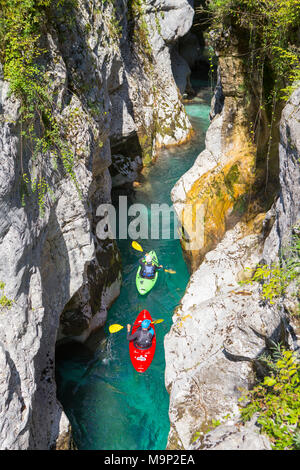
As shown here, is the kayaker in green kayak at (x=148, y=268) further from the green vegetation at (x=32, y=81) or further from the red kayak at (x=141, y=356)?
the green vegetation at (x=32, y=81)

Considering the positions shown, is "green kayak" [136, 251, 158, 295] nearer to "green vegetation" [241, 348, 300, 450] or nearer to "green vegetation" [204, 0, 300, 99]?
"green vegetation" [204, 0, 300, 99]

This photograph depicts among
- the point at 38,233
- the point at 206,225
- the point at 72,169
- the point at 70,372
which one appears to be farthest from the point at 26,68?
the point at 70,372

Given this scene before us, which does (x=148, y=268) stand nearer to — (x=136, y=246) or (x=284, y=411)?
(x=136, y=246)

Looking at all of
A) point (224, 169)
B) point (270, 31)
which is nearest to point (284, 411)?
point (224, 169)

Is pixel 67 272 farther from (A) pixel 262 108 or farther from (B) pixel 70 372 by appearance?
(A) pixel 262 108

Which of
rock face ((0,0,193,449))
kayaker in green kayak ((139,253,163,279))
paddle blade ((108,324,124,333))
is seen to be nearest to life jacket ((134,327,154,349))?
paddle blade ((108,324,124,333))

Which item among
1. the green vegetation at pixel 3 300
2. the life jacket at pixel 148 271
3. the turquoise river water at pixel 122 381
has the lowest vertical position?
the turquoise river water at pixel 122 381

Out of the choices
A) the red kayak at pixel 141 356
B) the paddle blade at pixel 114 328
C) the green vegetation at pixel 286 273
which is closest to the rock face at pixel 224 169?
the paddle blade at pixel 114 328
